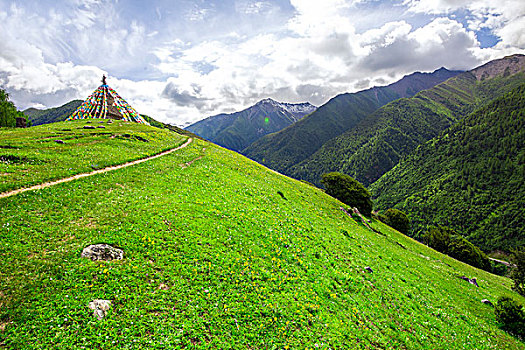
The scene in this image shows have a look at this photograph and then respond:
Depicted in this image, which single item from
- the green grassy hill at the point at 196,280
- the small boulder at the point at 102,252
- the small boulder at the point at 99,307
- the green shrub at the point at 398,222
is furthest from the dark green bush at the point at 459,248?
the small boulder at the point at 99,307

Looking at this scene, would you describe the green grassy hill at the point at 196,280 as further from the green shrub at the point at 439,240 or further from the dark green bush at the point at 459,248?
the green shrub at the point at 439,240

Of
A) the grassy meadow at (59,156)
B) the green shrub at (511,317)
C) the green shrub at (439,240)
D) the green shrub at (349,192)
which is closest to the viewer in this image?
the grassy meadow at (59,156)

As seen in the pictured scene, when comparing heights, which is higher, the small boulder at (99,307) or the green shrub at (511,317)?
the small boulder at (99,307)

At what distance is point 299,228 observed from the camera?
984 inches

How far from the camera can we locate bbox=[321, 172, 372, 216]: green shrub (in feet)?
215

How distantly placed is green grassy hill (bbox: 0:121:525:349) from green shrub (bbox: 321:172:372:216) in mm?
38102

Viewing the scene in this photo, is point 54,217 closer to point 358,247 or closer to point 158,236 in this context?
point 158,236

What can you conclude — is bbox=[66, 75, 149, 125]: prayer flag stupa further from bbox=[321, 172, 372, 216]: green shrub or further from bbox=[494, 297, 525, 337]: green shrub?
bbox=[494, 297, 525, 337]: green shrub

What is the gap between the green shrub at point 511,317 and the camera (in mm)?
22406

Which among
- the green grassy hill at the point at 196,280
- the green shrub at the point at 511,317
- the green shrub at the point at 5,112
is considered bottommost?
the green shrub at the point at 511,317

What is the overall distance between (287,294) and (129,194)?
16705 millimetres

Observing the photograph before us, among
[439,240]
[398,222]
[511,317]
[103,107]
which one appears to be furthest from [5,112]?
[439,240]

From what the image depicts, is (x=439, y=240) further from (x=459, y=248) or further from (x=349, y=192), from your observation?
(x=349, y=192)

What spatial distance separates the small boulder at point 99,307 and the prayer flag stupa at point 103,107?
8600cm
